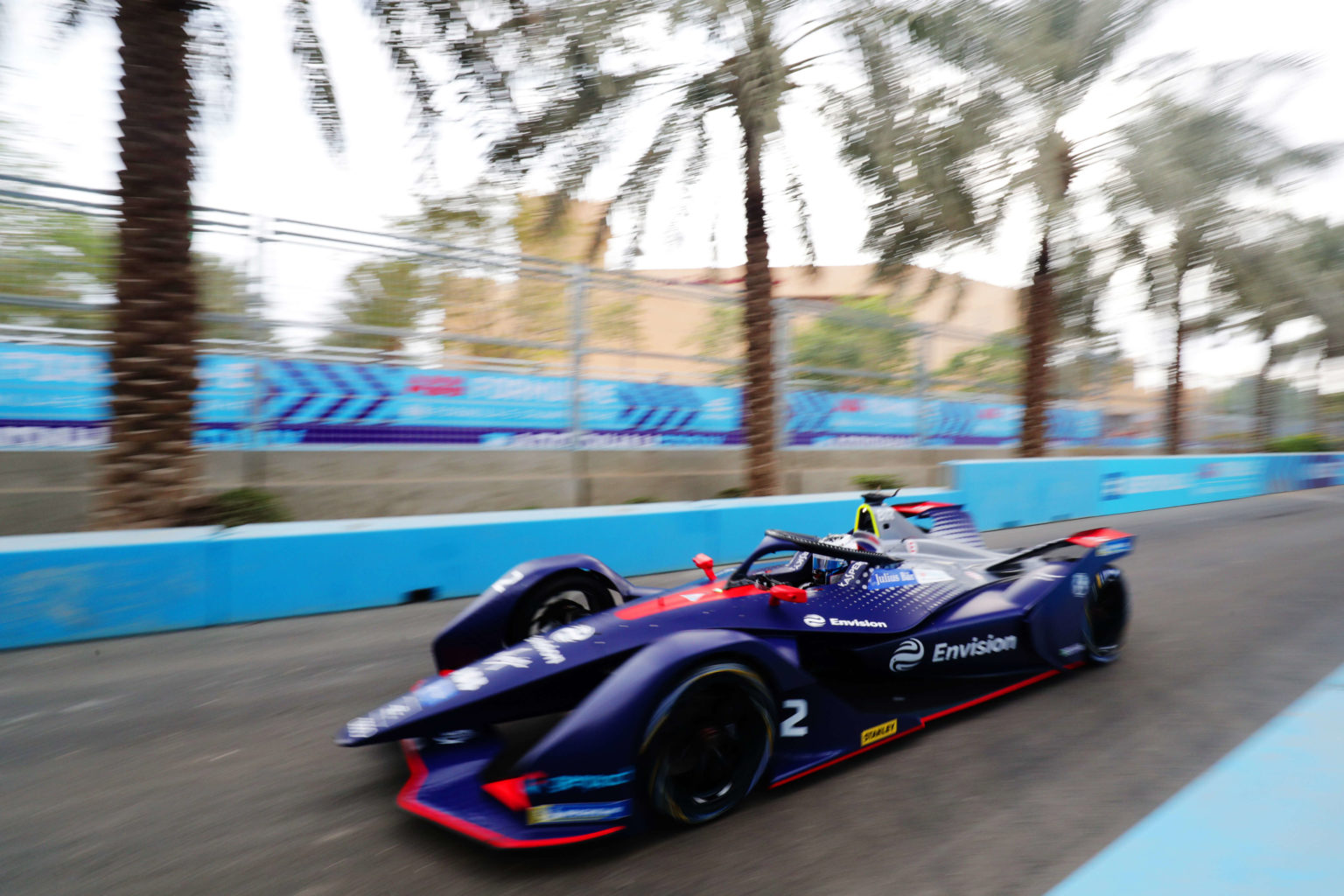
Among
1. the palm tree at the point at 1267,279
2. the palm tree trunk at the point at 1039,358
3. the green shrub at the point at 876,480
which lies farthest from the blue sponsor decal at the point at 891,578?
the palm tree at the point at 1267,279

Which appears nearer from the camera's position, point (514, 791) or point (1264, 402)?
point (514, 791)

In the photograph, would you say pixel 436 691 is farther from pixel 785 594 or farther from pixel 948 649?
pixel 948 649

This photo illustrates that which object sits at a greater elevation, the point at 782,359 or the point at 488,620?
the point at 782,359

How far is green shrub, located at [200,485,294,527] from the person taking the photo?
6266 mm

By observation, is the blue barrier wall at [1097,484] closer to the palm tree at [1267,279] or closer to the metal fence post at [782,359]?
the metal fence post at [782,359]

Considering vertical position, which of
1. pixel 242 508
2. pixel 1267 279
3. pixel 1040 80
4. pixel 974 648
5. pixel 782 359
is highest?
pixel 1040 80

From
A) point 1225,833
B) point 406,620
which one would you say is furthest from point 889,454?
point 1225,833

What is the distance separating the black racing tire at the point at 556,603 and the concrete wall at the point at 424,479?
4.46 metres

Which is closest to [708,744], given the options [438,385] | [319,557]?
[319,557]

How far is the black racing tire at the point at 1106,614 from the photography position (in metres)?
4.15

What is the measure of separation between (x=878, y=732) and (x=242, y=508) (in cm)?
561

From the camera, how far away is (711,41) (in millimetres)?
8695

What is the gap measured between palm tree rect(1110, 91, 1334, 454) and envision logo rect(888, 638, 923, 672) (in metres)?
11.4

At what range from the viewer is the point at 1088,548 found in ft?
13.9
